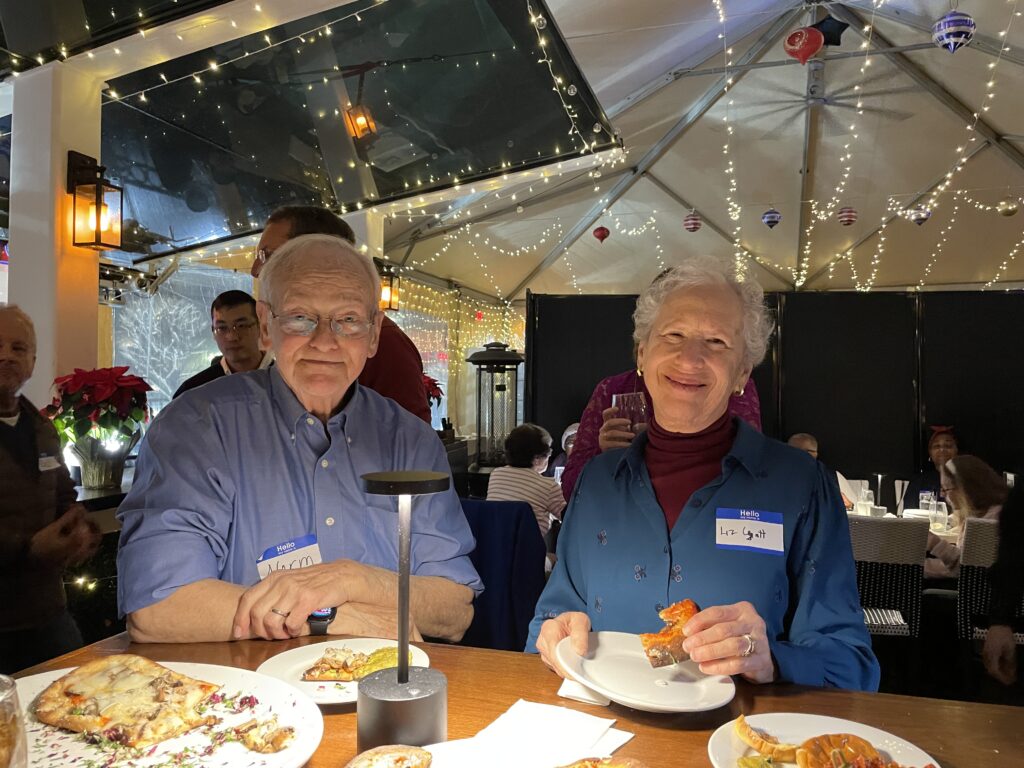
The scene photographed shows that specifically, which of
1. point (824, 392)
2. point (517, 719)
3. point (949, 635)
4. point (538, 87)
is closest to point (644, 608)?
point (517, 719)

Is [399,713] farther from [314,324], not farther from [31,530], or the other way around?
[31,530]

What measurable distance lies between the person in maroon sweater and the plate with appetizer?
46.9 inches

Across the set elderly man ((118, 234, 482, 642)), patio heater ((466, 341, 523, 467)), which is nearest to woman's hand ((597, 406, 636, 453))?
elderly man ((118, 234, 482, 642))

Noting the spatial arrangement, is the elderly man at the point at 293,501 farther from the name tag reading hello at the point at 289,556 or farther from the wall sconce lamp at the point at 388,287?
the wall sconce lamp at the point at 388,287

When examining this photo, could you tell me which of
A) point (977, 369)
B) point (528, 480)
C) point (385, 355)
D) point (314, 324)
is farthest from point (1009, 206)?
point (314, 324)

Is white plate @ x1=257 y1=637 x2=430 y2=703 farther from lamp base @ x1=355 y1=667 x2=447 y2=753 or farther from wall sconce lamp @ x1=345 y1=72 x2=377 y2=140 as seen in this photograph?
wall sconce lamp @ x1=345 y1=72 x2=377 y2=140

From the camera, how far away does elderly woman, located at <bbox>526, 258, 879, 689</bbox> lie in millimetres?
1383

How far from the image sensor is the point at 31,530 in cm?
229

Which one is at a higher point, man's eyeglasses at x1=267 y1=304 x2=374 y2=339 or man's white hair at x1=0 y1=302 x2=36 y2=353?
man's white hair at x1=0 y1=302 x2=36 y2=353

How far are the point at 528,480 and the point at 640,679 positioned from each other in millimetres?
3466

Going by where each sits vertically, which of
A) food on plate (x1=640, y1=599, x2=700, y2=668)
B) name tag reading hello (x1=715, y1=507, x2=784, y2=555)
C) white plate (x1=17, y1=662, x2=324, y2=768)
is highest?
name tag reading hello (x1=715, y1=507, x2=784, y2=555)

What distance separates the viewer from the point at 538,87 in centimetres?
539

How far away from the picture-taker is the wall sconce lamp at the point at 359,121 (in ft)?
17.8

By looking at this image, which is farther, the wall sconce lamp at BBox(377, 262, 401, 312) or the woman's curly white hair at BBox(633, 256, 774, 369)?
the wall sconce lamp at BBox(377, 262, 401, 312)
